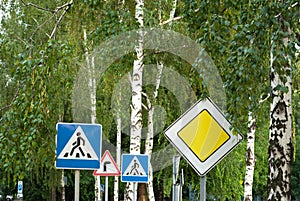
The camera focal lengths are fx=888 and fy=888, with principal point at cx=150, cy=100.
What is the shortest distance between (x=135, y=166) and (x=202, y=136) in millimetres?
9606

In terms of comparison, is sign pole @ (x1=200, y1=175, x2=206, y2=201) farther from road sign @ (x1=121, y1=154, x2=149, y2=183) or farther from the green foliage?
road sign @ (x1=121, y1=154, x2=149, y2=183)

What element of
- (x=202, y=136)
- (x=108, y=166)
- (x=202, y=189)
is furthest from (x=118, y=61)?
(x=202, y=189)

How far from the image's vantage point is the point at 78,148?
9938 millimetres

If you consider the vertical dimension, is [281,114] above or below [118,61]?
below

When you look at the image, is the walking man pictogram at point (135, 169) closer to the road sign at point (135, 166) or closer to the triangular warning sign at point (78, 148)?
the road sign at point (135, 166)

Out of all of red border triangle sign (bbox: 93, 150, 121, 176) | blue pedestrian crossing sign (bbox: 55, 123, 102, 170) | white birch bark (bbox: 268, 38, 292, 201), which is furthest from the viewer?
red border triangle sign (bbox: 93, 150, 121, 176)

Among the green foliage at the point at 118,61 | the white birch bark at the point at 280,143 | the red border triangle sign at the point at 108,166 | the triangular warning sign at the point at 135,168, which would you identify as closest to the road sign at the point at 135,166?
the triangular warning sign at the point at 135,168

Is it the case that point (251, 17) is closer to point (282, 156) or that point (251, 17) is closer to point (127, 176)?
point (282, 156)

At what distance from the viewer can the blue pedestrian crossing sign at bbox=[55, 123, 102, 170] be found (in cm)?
989

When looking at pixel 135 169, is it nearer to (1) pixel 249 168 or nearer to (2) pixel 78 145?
(2) pixel 78 145

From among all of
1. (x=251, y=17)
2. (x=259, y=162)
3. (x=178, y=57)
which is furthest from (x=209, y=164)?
(x=259, y=162)

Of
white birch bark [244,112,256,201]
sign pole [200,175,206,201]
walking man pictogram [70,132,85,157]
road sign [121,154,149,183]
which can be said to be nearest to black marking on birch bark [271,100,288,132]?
walking man pictogram [70,132,85,157]

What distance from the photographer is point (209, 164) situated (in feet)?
24.2

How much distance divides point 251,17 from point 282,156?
162 centimetres
